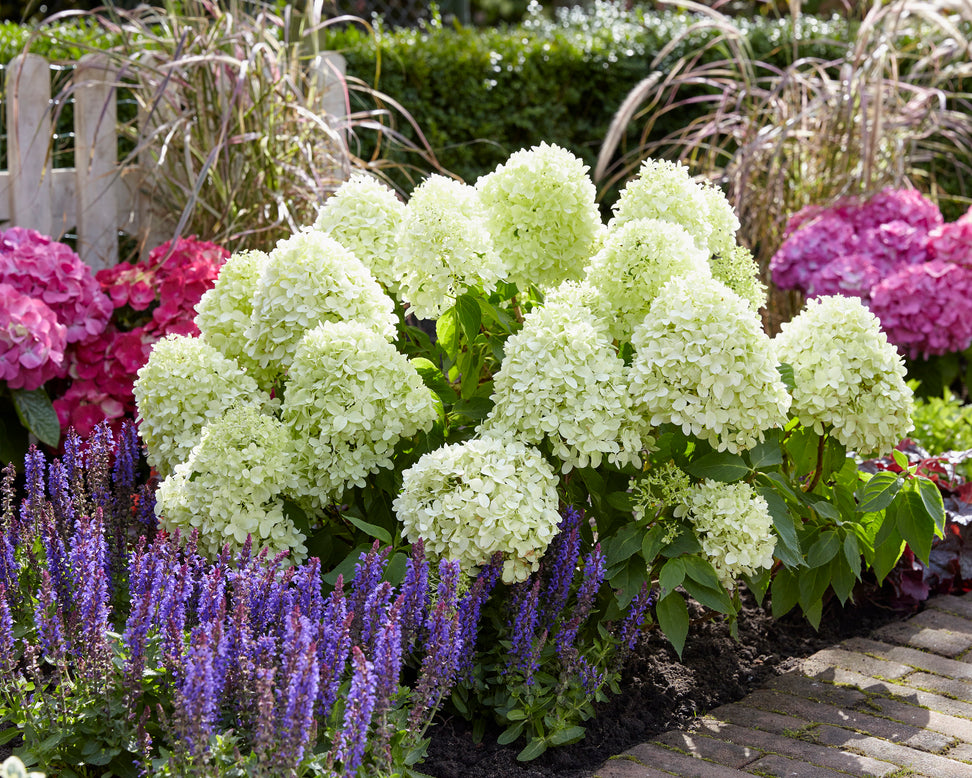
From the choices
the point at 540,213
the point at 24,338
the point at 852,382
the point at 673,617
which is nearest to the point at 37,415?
the point at 24,338

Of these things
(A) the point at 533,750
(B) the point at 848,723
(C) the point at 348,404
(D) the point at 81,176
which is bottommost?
Answer: (B) the point at 848,723

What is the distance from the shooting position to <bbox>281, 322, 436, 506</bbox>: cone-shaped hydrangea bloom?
8.25 ft

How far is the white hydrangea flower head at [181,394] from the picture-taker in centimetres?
272

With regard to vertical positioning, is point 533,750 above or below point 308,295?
below

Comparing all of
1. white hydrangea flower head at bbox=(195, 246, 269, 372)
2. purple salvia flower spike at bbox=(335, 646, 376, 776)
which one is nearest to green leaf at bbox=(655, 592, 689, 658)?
purple salvia flower spike at bbox=(335, 646, 376, 776)

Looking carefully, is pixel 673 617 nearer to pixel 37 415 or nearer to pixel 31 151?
pixel 37 415

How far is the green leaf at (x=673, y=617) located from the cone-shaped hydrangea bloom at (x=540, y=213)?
3.06 ft

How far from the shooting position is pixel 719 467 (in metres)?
2.59

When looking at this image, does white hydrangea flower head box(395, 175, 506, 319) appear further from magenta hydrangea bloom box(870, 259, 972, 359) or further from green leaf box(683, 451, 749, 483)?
magenta hydrangea bloom box(870, 259, 972, 359)

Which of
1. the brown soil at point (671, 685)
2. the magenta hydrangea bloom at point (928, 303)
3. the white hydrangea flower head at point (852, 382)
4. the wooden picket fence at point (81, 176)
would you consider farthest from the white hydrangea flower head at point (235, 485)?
the magenta hydrangea bloom at point (928, 303)

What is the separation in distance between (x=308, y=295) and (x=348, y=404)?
1.01ft

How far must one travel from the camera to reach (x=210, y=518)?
8.34 feet

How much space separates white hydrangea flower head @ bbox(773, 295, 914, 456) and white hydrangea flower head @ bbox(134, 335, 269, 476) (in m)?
1.43

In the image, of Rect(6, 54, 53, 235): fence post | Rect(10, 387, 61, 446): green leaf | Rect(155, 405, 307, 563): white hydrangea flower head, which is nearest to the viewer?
Rect(155, 405, 307, 563): white hydrangea flower head
